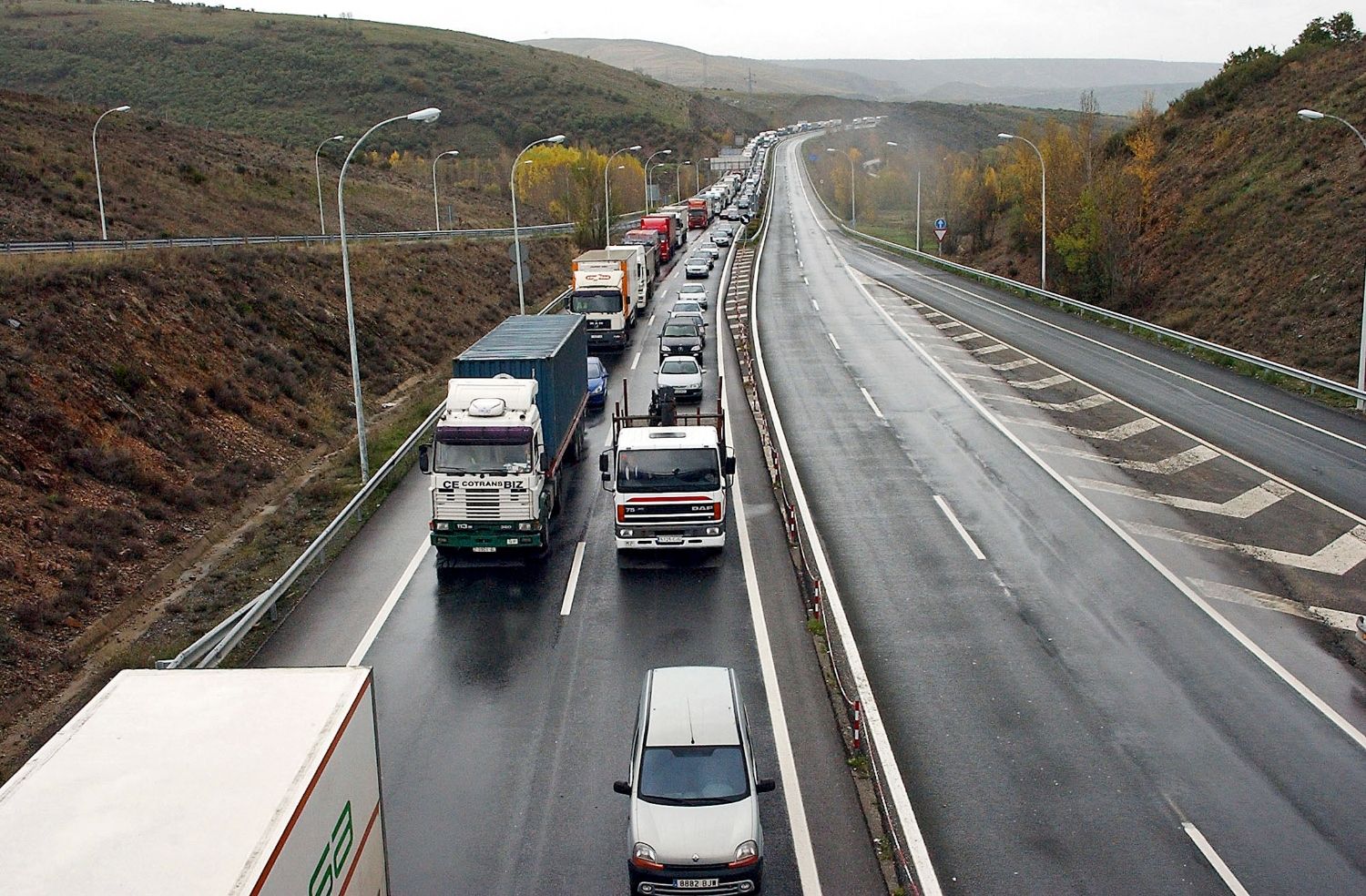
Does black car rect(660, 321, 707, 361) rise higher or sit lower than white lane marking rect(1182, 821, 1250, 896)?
higher

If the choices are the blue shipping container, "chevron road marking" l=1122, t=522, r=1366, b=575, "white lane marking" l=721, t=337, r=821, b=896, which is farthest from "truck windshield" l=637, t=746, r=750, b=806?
"chevron road marking" l=1122, t=522, r=1366, b=575

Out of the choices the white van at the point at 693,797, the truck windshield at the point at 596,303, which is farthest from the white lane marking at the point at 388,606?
the truck windshield at the point at 596,303

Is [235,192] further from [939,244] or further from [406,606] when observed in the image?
[406,606]

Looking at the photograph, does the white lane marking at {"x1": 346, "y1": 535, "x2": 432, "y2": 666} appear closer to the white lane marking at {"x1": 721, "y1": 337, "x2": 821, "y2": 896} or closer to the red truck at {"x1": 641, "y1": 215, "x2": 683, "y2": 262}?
the white lane marking at {"x1": 721, "y1": 337, "x2": 821, "y2": 896}

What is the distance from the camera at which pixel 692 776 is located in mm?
12352

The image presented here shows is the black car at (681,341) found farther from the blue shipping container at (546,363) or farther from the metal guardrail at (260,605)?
the metal guardrail at (260,605)

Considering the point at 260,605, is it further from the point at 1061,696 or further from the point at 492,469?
the point at 1061,696

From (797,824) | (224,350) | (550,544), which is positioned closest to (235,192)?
(224,350)

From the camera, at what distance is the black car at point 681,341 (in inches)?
1674

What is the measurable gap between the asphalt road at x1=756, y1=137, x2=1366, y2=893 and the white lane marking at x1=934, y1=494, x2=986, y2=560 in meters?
0.12

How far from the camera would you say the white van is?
38.1 ft

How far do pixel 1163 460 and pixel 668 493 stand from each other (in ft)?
44.9

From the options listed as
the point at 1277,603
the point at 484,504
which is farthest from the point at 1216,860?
the point at 484,504

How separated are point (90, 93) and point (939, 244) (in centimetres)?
8543
